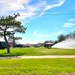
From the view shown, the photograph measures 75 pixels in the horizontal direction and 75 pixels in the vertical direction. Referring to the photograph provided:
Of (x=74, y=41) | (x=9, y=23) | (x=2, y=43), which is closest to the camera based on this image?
(x=9, y=23)

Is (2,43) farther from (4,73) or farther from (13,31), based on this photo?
(4,73)

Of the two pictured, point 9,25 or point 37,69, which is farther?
point 9,25

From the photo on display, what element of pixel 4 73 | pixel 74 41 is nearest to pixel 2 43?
pixel 74 41

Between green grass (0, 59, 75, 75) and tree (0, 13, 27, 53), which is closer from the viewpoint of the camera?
green grass (0, 59, 75, 75)

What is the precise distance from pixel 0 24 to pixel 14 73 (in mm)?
27369

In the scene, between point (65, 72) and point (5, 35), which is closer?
point (65, 72)

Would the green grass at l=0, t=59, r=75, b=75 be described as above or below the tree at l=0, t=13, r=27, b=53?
below

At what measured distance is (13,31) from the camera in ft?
133

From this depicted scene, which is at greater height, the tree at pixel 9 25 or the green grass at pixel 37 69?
the tree at pixel 9 25

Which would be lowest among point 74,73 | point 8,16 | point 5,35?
point 74,73

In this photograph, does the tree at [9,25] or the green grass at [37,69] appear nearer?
the green grass at [37,69]

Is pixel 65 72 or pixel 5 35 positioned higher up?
pixel 5 35

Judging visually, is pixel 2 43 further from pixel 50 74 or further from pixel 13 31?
pixel 50 74

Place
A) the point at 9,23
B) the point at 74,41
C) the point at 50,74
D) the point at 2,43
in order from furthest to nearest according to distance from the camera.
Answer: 1. the point at 74,41
2. the point at 2,43
3. the point at 9,23
4. the point at 50,74
